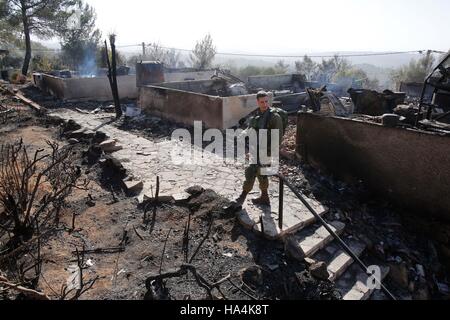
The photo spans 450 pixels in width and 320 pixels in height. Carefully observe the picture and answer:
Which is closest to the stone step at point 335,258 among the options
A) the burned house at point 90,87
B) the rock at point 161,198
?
the rock at point 161,198

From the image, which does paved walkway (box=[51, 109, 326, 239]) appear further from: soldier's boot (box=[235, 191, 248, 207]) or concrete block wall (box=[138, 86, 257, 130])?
concrete block wall (box=[138, 86, 257, 130])

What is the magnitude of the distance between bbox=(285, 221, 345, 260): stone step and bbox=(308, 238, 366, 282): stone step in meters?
0.08

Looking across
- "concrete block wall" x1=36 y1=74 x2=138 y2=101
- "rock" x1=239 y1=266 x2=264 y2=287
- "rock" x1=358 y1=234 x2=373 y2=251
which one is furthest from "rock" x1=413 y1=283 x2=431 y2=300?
"concrete block wall" x1=36 y1=74 x2=138 y2=101

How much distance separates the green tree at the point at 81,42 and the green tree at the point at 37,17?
2.27m

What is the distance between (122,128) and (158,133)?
136 cm

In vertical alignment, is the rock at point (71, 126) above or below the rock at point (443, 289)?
above

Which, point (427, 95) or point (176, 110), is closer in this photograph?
point (176, 110)

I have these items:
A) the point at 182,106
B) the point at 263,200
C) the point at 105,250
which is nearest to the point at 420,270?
the point at 263,200

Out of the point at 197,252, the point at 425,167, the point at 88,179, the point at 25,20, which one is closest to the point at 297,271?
the point at 197,252

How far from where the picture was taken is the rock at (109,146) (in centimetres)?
775

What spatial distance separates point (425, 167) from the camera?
4898 millimetres

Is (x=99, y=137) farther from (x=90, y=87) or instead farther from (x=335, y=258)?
(x=90, y=87)

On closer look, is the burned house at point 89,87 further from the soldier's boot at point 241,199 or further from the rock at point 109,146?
the soldier's boot at point 241,199
